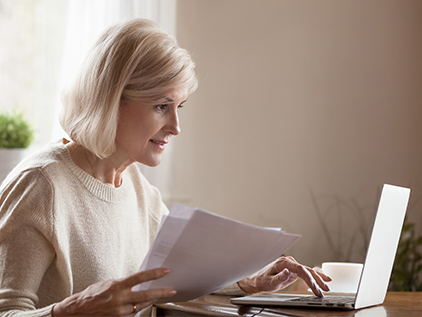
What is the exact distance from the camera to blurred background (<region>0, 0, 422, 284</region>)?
267 cm

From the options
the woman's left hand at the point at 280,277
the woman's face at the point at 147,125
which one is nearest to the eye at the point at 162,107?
the woman's face at the point at 147,125

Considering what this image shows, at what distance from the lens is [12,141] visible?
2.25 meters

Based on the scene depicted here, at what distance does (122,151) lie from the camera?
124 centimetres

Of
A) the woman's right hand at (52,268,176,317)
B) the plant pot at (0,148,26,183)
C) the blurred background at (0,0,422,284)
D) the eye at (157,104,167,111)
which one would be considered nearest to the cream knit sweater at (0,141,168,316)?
the woman's right hand at (52,268,176,317)

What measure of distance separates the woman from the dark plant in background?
147 cm

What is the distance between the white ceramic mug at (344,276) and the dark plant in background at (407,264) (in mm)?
1402

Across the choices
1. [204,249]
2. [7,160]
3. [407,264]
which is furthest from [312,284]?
[407,264]

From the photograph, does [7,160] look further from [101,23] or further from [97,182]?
[97,182]

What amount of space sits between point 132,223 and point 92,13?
4.98 feet

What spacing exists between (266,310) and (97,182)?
1.75 ft

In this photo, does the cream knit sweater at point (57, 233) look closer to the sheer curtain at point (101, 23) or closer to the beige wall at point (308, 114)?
the sheer curtain at point (101, 23)

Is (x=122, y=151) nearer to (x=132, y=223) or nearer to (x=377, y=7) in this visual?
(x=132, y=223)

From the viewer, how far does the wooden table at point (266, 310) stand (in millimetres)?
863

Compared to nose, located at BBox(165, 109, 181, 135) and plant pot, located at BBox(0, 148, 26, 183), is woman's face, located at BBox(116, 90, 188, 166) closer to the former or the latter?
nose, located at BBox(165, 109, 181, 135)
